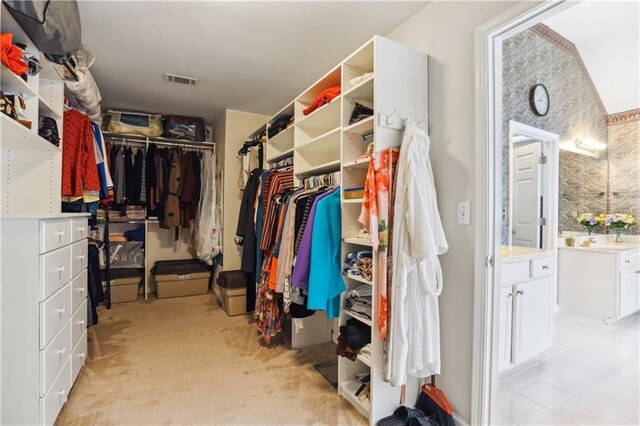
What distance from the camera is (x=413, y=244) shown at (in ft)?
4.59

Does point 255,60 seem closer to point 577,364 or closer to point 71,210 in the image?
point 71,210

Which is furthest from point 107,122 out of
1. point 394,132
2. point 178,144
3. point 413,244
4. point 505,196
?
point 505,196

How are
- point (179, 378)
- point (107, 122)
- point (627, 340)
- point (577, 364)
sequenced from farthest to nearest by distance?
point (107, 122)
point (627, 340)
point (577, 364)
point (179, 378)

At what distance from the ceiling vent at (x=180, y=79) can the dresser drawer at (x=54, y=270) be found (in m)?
1.79

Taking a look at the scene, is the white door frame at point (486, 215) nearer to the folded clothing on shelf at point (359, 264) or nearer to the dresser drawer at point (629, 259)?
the folded clothing on shelf at point (359, 264)

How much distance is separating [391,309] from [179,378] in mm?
1501

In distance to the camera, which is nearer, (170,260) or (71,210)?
(71,210)

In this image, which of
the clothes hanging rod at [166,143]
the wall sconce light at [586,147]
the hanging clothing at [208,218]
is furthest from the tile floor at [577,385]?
the clothes hanging rod at [166,143]

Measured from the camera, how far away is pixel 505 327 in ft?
6.88

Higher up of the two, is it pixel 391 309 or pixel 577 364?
pixel 391 309

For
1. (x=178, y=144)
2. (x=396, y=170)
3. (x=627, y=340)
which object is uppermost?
(x=178, y=144)

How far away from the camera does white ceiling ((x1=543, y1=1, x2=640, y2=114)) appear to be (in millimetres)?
2656

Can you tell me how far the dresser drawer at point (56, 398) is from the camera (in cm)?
136

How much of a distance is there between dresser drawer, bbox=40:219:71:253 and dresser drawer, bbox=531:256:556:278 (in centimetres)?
288
